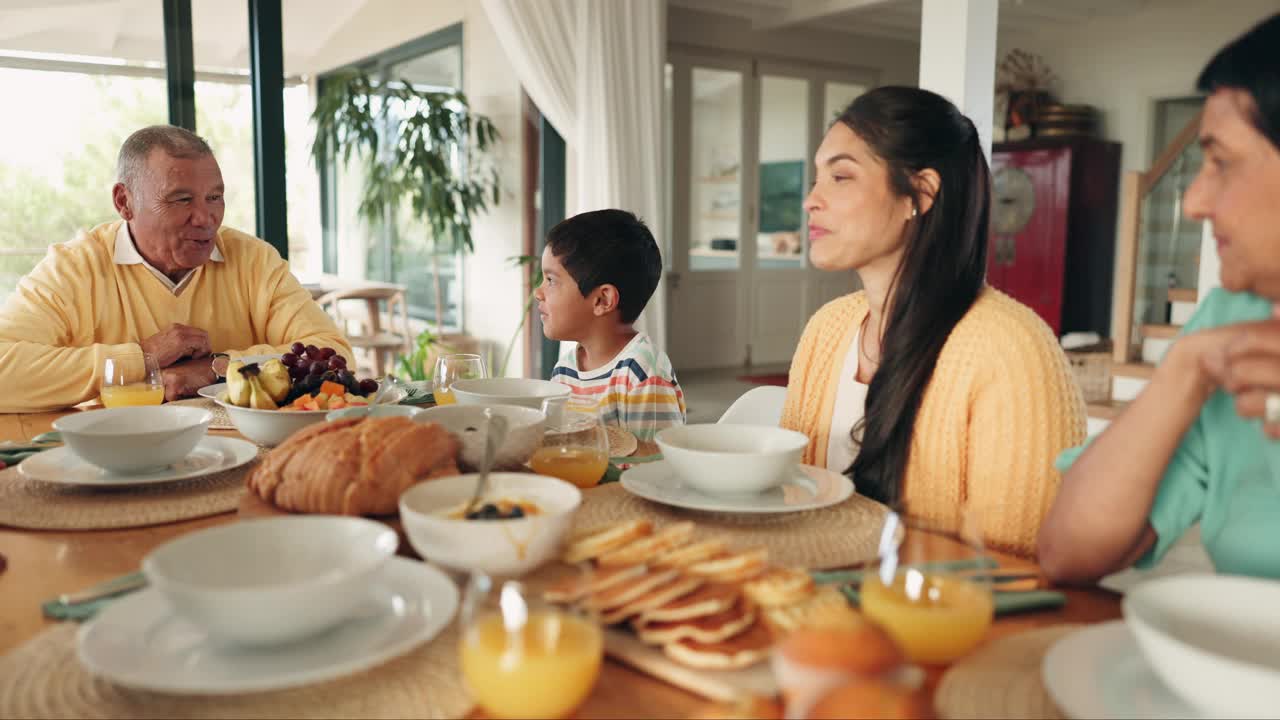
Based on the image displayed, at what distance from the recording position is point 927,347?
1.50 metres

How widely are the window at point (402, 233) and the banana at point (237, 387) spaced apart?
4.97 metres

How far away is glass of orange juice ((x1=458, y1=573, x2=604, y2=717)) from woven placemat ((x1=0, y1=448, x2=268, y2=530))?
65cm

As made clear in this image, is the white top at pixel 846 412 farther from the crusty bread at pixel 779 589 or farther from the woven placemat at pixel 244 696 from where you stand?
the woven placemat at pixel 244 696

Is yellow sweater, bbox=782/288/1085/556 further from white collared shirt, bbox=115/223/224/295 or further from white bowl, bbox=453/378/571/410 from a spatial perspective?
white collared shirt, bbox=115/223/224/295

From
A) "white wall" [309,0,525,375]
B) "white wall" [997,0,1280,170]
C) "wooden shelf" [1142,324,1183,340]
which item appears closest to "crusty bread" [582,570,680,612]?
"white wall" [309,0,525,375]

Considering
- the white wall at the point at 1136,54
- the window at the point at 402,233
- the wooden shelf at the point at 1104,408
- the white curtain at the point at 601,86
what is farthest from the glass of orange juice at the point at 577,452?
the white wall at the point at 1136,54

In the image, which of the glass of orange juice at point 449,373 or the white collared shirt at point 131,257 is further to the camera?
the white collared shirt at point 131,257

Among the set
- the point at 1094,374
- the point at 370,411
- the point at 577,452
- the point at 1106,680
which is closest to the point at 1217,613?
the point at 1106,680

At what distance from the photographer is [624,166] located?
516 cm

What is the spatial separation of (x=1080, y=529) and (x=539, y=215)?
17.0ft

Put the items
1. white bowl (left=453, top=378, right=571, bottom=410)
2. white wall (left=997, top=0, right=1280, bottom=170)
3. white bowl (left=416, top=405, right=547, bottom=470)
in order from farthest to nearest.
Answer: white wall (left=997, top=0, right=1280, bottom=170), white bowl (left=453, top=378, right=571, bottom=410), white bowl (left=416, top=405, right=547, bottom=470)

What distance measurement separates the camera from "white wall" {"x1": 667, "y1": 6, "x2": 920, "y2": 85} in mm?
7316

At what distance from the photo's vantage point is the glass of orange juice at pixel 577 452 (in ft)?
4.14

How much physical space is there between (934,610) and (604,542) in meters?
0.29
